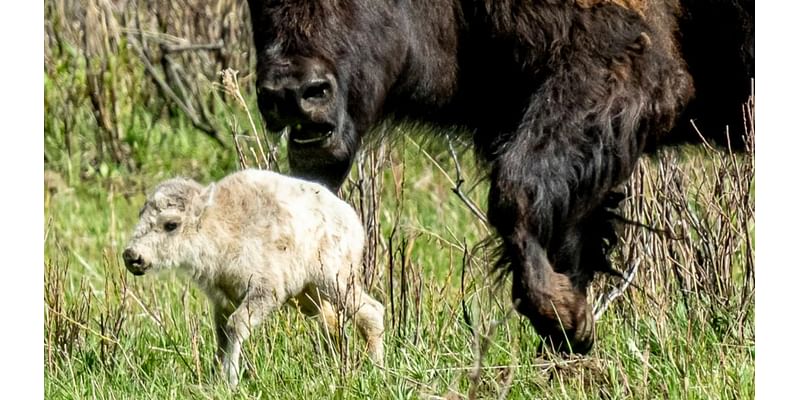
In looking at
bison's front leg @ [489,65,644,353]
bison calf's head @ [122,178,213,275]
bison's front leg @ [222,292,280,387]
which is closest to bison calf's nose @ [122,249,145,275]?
bison calf's head @ [122,178,213,275]

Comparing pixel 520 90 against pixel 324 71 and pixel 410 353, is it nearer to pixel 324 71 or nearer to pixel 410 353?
pixel 324 71

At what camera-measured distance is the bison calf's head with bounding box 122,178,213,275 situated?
169 inches

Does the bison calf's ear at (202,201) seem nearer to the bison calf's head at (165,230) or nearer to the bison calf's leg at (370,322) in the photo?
the bison calf's head at (165,230)

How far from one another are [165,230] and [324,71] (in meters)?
0.68

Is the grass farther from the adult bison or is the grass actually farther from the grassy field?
the adult bison

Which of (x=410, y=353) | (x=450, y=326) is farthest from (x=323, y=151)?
(x=450, y=326)

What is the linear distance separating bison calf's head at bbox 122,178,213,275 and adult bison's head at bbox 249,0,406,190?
38 centimetres

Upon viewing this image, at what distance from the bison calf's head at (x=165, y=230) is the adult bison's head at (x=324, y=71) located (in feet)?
1.26

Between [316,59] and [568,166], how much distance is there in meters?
0.82

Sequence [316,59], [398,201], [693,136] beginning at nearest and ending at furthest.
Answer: [316,59] < [693,136] < [398,201]

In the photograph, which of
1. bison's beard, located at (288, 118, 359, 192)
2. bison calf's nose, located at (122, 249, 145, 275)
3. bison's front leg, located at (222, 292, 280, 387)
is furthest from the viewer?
bison's beard, located at (288, 118, 359, 192)
